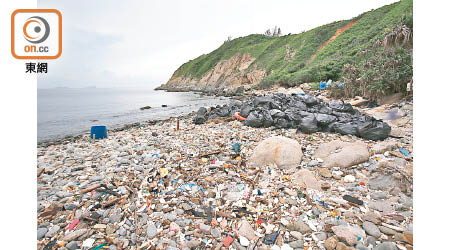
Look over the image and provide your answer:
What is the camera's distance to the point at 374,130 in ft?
13.7

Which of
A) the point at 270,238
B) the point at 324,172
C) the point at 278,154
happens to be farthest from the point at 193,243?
the point at 324,172

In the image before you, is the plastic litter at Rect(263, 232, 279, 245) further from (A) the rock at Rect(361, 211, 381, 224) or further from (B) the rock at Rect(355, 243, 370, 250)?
(A) the rock at Rect(361, 211, 381, 224)

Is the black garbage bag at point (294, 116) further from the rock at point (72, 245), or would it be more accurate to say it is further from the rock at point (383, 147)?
the rock at point (72, 245)

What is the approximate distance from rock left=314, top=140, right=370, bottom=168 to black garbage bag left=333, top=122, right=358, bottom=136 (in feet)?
3.50

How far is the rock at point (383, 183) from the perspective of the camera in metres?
2.65

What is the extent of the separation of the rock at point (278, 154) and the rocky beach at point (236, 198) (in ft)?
0.06

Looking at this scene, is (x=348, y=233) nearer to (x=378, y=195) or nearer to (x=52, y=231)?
(x=378, y=195)

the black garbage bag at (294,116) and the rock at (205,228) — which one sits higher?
the black garbage bag at (294,116)

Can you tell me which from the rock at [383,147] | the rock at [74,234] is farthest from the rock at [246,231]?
the rock at [383,147]

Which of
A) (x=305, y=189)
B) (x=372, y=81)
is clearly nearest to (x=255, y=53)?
(x=372, y=81)

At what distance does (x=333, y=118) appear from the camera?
5078mm

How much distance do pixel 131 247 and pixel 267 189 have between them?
1.84 m

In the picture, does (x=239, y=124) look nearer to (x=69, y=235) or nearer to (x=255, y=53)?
(x=69, y=235)

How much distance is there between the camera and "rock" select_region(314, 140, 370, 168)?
10.6 feet
